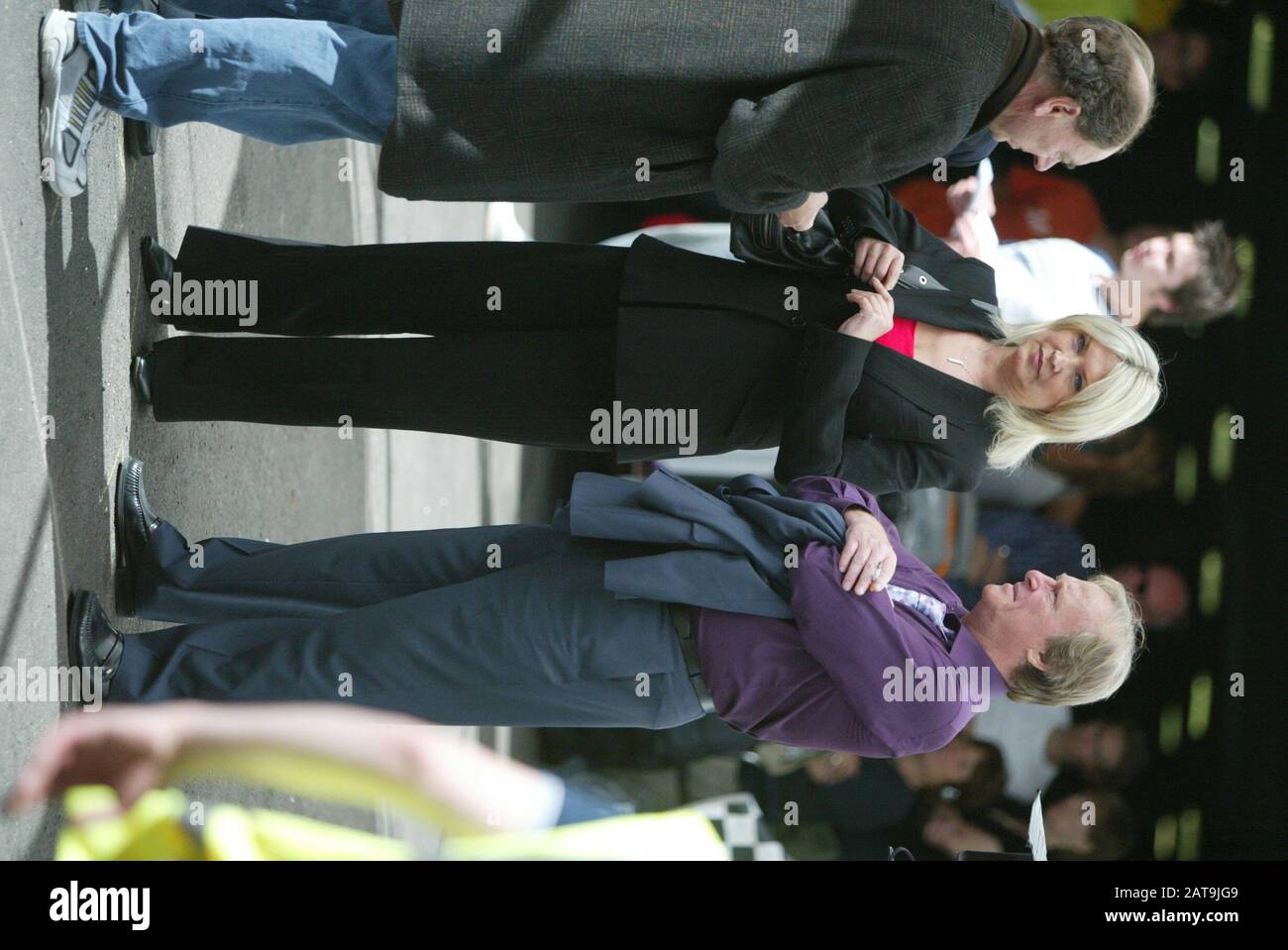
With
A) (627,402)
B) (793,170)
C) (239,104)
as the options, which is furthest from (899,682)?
(239,104)

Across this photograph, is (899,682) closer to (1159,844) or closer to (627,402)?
(627,402)

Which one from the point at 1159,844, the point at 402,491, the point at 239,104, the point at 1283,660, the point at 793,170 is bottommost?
the point at 1159,844

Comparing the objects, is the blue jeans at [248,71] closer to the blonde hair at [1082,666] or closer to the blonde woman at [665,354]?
the blonde woman at [665,354]

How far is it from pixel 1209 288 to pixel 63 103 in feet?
13.5

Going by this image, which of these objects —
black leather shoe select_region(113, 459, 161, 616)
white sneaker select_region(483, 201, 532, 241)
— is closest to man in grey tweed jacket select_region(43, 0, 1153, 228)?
black leather shoe select_region(113, 459, 161, 616)

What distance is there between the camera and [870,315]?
265cm

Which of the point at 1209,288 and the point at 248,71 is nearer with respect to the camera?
the point at 248,71

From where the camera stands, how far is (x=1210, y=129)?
17.3 ft

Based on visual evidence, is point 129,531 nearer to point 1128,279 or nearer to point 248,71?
point 248,71

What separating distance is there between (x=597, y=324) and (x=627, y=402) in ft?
0.79

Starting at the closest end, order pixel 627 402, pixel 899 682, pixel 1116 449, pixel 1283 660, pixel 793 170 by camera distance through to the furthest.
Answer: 1. pixel 793 170
2. pixel 899 682
3. pixel 627 402
4. pixel 1283 660
5. pixel 1116 449

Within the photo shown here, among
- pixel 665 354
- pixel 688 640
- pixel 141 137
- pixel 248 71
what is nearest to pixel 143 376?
pixel 141 137

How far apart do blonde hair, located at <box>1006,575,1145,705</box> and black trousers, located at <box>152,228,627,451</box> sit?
1.11 m

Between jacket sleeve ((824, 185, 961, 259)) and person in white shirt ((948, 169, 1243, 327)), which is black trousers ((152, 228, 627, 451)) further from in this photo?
person in white shirt ((948, 169, 1243, 327))
